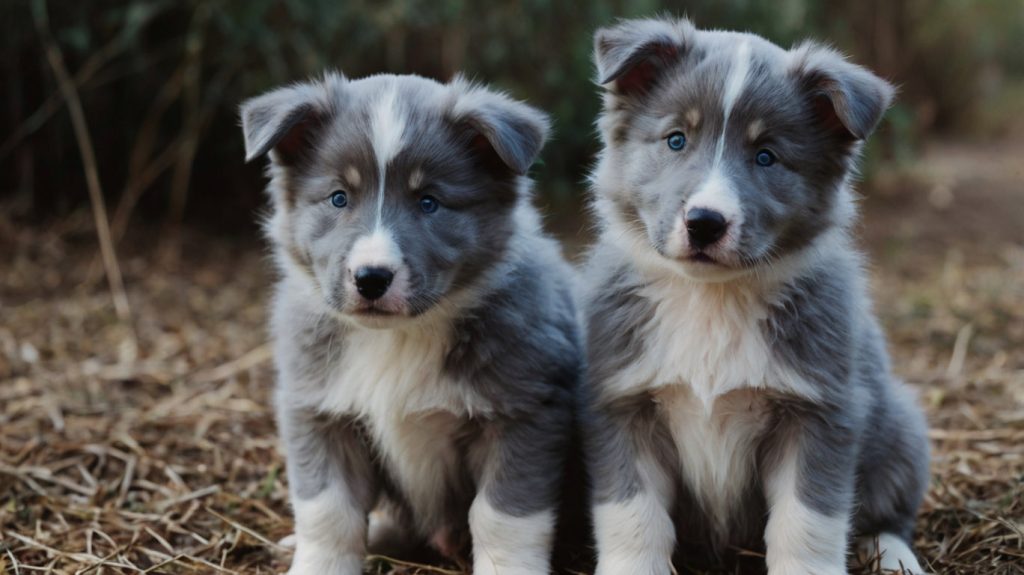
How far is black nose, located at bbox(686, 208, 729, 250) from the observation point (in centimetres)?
361

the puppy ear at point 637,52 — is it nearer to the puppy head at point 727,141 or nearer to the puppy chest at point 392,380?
the puppy head at point 727,141

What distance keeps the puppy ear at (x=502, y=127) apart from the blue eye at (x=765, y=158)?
0.80m

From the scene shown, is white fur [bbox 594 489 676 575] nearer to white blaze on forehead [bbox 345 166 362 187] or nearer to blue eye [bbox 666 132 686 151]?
blue eye [bbox 666 132 686 151]

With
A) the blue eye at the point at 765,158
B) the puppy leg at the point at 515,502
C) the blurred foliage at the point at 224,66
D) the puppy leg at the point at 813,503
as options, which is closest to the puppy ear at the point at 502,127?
the blue eye at the point at 765,158

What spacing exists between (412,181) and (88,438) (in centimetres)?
257

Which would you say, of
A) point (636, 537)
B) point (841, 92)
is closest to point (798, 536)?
point (636, 537)

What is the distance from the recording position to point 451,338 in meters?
4.12

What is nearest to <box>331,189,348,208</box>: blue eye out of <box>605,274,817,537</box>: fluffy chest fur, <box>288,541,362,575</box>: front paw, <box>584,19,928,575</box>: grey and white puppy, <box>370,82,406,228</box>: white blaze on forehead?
<box>370,82,406,228</box>: white blaze on forehead

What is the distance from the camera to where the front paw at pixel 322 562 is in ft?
13.5

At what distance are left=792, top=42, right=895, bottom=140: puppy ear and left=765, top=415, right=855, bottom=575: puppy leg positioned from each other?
103 centimetres

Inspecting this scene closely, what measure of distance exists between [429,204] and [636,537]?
139cm

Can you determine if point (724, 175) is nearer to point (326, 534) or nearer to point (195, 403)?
point (326, 534)

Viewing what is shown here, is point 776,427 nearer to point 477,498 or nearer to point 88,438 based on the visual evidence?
point 477,498

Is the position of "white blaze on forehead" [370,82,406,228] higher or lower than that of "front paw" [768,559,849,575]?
higher
